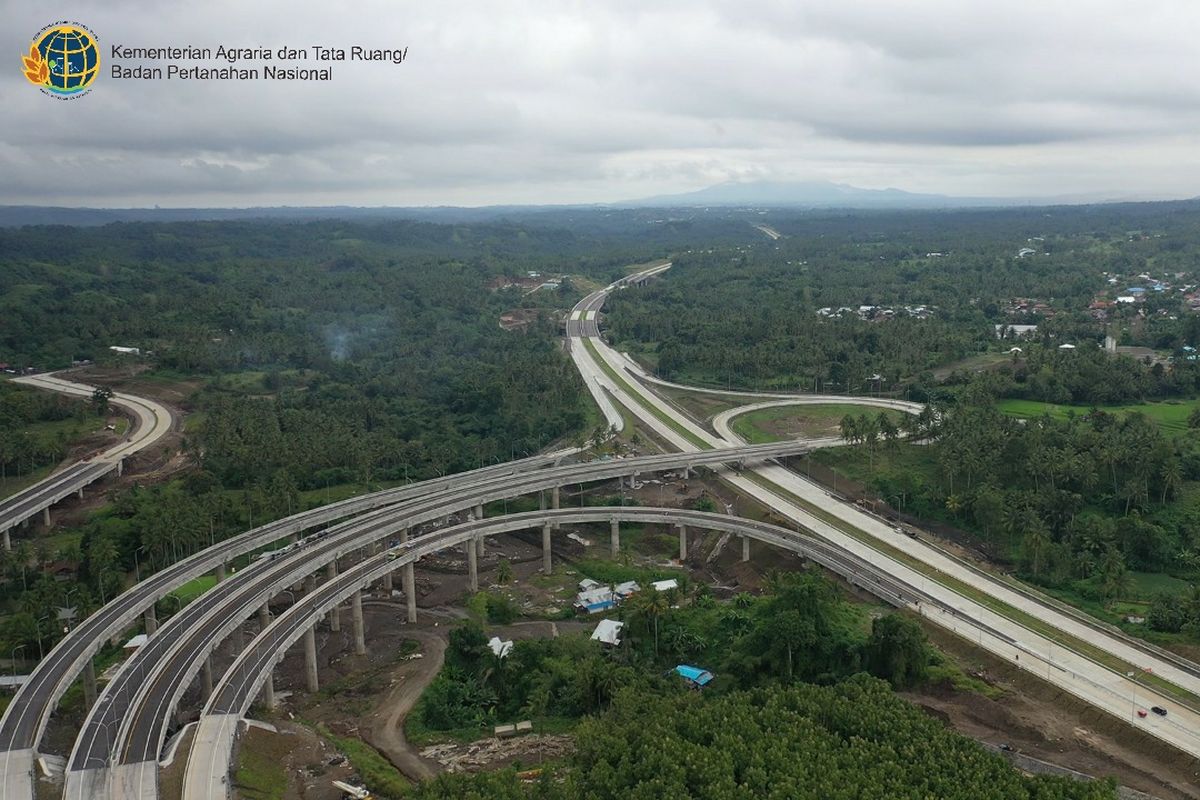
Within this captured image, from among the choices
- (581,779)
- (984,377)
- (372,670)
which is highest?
(984,377)

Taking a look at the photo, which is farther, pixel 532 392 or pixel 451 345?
pixel 451 345

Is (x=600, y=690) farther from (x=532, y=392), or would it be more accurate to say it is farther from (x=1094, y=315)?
(x=1094, y=315)

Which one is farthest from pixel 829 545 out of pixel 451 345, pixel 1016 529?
pixel 451 345

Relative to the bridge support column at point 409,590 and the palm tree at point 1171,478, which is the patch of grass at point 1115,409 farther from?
the bridge support column at point 409,590

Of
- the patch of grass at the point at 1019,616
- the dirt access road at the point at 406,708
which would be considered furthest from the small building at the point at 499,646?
the patch of grass at the point at 1019,616

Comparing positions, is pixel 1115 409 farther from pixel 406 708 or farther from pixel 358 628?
pixel 406 708

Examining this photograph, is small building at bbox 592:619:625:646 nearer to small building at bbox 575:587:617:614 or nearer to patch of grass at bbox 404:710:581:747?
small building at bbox 575:587:617:614

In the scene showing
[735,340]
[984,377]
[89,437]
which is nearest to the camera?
[89,437]

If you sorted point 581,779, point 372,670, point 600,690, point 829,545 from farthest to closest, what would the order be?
point 829,545 → point 372,670 → point 600,690 → point 581,779
